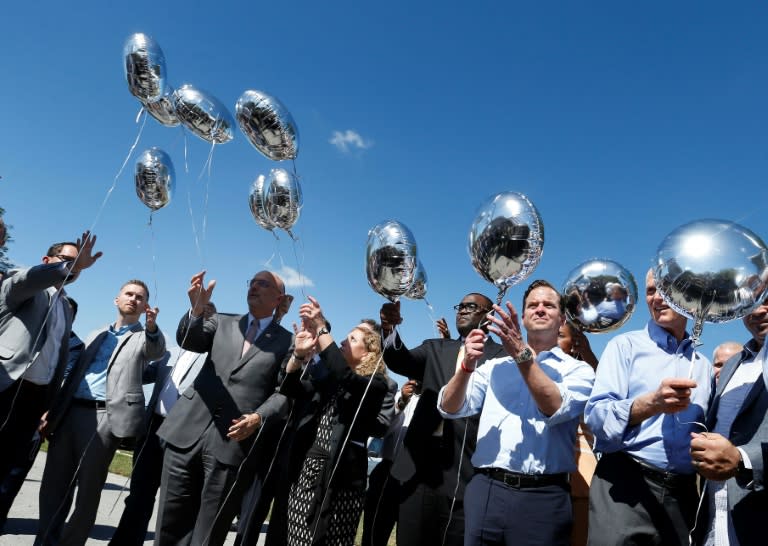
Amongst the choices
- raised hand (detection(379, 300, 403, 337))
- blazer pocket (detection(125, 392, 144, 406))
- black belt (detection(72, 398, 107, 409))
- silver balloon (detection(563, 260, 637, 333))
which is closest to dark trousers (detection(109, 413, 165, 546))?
blazer pocket (detection(125, 392, 144, 406))

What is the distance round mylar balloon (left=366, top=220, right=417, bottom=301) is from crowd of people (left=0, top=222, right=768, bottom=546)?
15cm

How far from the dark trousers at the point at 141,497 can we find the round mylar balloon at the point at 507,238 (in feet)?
9.53

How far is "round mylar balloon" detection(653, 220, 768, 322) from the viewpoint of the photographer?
6.73 ft

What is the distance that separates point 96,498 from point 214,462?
1.07m

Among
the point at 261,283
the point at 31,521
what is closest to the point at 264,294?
the point at 261,283

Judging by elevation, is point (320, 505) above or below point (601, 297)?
below

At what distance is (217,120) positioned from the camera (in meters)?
4.46

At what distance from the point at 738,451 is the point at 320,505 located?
7.90 feet

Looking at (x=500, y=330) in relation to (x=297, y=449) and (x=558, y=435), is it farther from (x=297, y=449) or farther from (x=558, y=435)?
(x=297, y=449)

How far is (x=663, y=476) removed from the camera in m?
2.23

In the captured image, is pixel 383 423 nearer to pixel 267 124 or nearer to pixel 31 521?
pixel 267 124

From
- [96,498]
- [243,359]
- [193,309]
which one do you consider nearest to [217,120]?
[193,309]

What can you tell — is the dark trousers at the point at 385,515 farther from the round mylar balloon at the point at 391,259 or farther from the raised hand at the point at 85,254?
the raised hand at the point at 85,254

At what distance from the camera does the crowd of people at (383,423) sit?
88.4 inches
